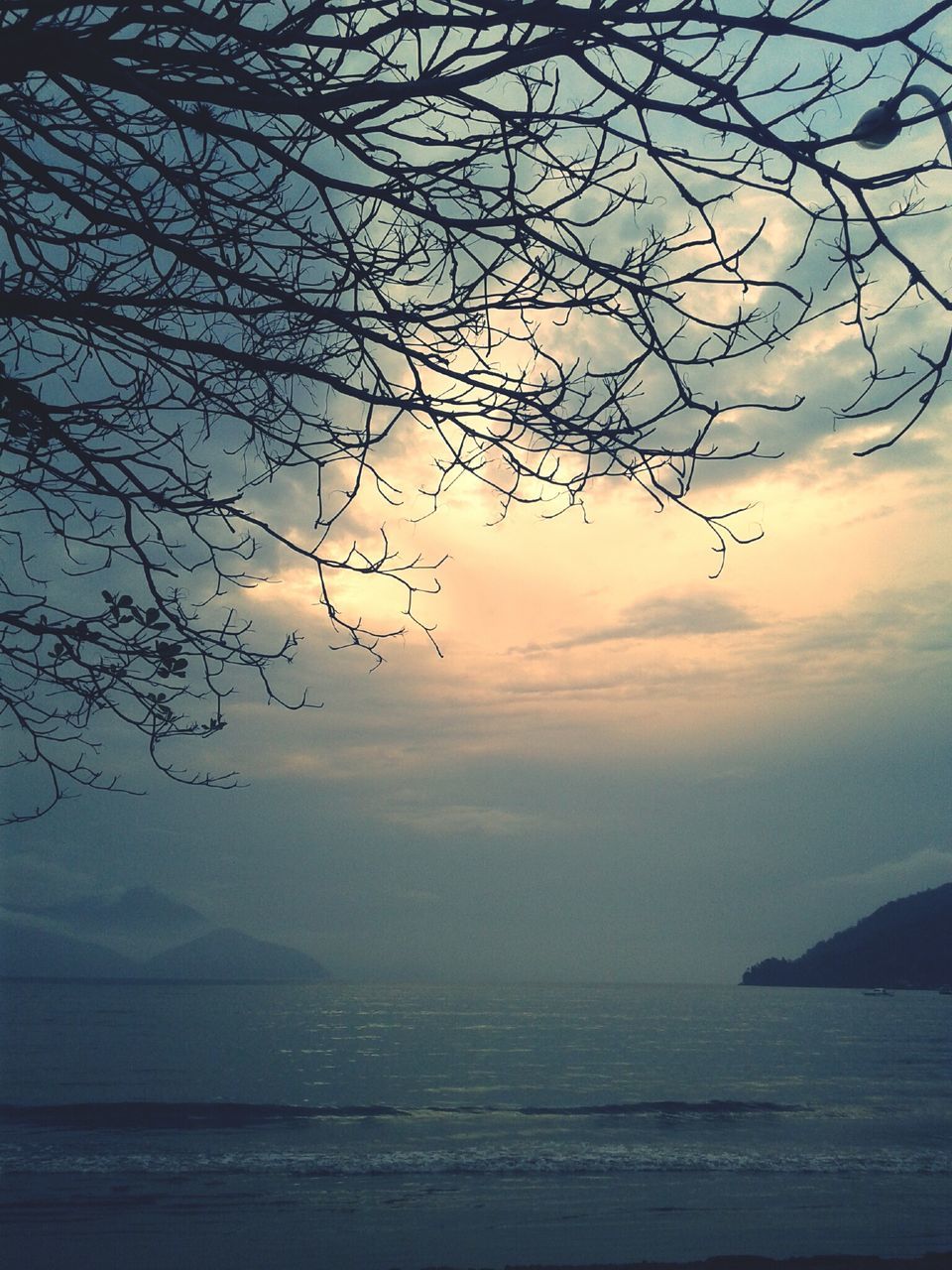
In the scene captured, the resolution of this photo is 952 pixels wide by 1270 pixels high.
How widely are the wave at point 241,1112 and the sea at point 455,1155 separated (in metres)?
0.15

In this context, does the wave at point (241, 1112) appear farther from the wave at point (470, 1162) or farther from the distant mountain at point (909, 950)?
the distant mountain at point (909, 950)

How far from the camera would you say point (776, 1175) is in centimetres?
1847

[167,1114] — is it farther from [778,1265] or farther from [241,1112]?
[778,1265]

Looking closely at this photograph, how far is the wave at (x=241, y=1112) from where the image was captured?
963 inches

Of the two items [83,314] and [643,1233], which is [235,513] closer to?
[83,314]

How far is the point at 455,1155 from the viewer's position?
65.9 ft

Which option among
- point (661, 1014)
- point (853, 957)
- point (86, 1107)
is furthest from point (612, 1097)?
point (853, 957)

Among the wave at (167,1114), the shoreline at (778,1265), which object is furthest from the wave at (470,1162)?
the shoreline at (778,1265)

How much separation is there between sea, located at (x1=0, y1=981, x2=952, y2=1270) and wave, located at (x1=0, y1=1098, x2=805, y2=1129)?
150mm

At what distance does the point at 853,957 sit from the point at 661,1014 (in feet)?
419

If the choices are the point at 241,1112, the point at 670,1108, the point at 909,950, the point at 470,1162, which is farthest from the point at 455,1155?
the point at 909,950

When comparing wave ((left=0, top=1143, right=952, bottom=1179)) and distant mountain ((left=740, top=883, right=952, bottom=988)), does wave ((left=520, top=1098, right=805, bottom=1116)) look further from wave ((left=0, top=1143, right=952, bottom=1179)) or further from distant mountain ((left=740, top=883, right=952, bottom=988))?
distant mountain ((left=740, top=883, right=952, bottom=988))

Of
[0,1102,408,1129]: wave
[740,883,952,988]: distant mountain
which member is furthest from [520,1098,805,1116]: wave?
[740,883,952,988]: distant mountain

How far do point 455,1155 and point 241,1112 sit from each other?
8.90 metres
